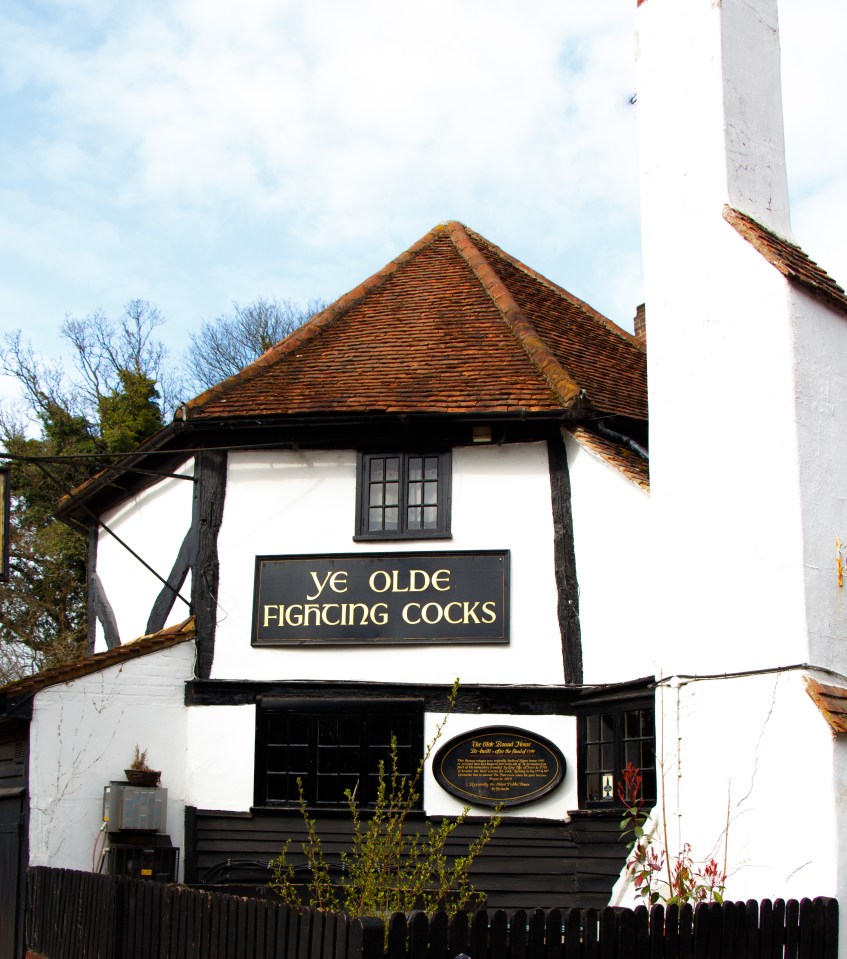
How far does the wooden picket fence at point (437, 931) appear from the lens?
20.1ft

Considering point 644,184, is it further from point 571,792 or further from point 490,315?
point 571,792

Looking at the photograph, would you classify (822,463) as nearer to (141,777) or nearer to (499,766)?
(499,766)

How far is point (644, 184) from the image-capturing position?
10188 mm

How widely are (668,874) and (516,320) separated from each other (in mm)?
6456

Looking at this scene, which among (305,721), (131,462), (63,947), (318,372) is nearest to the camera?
(63,947)

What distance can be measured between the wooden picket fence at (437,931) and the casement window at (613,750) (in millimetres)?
2550

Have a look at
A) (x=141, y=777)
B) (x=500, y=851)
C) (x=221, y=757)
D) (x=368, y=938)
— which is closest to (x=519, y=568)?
(x=500, y=851)

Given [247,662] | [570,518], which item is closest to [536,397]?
[570,518]

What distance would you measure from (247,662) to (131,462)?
10.6 ft

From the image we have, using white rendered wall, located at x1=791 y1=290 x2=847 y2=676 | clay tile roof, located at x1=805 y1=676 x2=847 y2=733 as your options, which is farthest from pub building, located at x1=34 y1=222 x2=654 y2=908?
clay tile roof, located at x1=805 y1=676 x2=847 y2=733

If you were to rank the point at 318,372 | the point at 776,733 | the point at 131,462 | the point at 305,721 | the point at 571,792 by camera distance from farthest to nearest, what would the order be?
the point at 131,462, the point at 318,372, the point at 305,721, the point at 571,792, the point at 776,733

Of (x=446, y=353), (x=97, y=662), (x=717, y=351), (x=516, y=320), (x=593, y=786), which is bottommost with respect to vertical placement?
(x=593, y=786)

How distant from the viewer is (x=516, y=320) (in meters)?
13.1

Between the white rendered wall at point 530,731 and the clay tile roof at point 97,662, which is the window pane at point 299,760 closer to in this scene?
the white rendered wall at point 530,731
